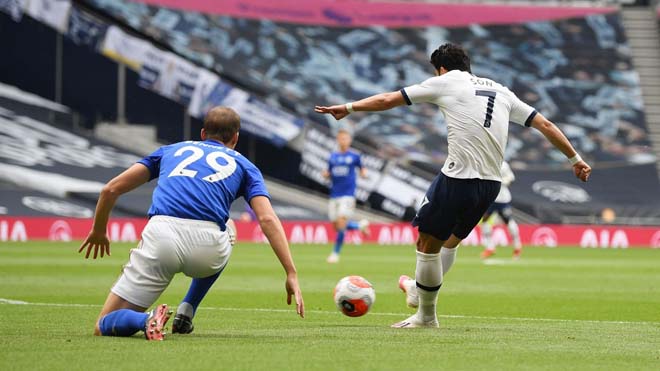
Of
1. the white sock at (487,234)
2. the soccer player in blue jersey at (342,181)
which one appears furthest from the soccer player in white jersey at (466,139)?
the white sock at (487,234)

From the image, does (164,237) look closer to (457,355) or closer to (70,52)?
(457,355)

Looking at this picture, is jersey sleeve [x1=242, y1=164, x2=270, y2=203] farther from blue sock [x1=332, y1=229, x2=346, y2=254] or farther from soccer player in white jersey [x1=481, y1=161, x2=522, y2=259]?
soccer player in white jersey [x1=481, y1=161, x2=522, y2=259]

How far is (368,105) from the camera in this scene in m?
9.16

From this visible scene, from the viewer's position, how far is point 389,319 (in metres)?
11.4

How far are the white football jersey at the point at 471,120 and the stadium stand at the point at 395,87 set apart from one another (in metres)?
29.3

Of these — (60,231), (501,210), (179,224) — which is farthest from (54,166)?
(179,224)

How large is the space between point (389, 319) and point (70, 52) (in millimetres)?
32622

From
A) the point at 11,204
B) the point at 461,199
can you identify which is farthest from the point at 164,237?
the point at 11,204

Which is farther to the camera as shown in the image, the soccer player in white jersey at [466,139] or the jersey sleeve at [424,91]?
the soccer player in white jersey at [466,139]

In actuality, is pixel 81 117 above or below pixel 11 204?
above

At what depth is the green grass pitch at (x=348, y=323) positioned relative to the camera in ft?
23.8

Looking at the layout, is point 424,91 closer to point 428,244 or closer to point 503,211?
point 428,244

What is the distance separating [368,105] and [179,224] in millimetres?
1831

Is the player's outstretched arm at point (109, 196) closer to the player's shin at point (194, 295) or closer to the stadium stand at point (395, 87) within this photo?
the player's shin at point (194, 295)
